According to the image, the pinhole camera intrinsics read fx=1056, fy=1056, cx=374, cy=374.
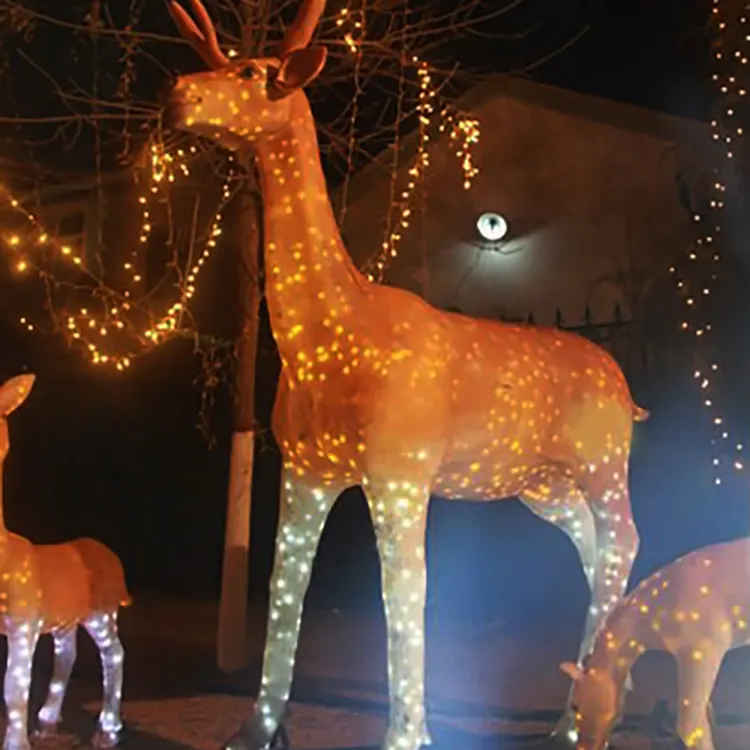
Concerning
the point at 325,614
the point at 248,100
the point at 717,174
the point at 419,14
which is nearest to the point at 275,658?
the point at 248,100

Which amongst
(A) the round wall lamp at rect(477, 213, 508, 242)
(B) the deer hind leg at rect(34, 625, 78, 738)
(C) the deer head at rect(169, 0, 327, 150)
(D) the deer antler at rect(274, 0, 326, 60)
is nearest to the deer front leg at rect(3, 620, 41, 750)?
(B) the deer hind leg at rect(34, 625, 78, 738)

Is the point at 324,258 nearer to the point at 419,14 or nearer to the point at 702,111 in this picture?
the point at 419,14

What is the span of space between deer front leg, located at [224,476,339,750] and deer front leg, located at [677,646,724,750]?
145cm

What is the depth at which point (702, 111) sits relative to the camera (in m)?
9.43

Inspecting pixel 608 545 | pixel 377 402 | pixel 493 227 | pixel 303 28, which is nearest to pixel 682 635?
pixel 608 545

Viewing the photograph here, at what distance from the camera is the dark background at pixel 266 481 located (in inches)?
334

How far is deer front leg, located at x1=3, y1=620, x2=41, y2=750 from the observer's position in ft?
12.2

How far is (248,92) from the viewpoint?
11.9 feet

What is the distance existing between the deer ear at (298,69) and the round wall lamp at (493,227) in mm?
6805

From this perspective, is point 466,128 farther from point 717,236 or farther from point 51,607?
point 51,607

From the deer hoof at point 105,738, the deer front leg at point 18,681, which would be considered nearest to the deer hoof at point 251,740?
the deer hoof at point 105,738

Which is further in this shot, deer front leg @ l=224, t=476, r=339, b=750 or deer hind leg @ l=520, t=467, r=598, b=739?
deer hind leg @ l=520, t=467, r=598, b=739

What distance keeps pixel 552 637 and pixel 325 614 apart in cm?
192

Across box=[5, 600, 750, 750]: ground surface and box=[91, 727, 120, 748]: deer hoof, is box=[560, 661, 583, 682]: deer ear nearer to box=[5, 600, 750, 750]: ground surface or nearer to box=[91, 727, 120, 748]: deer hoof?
box=[5, 600, 750, 750]: ground surface
